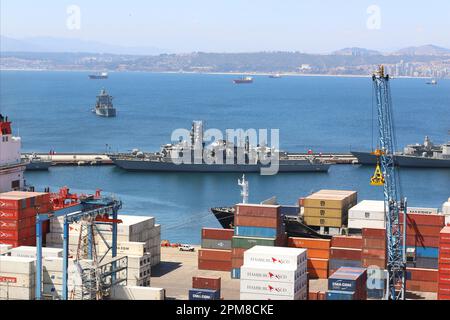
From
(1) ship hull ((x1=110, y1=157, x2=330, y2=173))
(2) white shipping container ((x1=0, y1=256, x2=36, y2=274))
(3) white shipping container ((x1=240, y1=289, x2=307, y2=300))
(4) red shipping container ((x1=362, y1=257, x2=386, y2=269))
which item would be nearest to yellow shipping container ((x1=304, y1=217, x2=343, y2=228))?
(4) red shipping container ((x1=362, y1=257, x2=386, y2=269))

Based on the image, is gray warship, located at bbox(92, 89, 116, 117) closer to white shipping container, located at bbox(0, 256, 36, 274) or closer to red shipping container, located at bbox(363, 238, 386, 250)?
red shipping container, located at bbox(363, 238, 386, 250)

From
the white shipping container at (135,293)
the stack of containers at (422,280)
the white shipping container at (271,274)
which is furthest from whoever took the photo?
the stack of containers at (422,280)

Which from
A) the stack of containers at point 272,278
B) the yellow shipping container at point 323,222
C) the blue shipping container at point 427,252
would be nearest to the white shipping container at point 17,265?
the stack of containers at point 272,278

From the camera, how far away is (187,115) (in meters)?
101

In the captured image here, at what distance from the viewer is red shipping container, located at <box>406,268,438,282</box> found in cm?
2256

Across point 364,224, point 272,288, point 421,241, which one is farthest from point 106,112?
point 272,288

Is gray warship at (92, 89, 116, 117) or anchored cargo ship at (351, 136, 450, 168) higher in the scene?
gray warship at (92, 89, 116, 117)

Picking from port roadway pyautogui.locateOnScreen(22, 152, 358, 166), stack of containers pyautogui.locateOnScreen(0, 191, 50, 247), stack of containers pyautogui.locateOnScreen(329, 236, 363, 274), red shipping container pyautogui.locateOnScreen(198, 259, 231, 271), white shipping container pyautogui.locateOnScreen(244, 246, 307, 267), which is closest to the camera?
white shipping container pyautogui.locateOnScreen(244, 246, 307, 267)

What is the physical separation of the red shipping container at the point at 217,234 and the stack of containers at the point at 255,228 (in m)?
1.13

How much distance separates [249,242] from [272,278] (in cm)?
459

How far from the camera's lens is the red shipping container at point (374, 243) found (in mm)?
22547

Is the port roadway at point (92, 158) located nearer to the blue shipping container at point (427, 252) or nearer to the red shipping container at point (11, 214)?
the blue shipping container at point (427, 252)

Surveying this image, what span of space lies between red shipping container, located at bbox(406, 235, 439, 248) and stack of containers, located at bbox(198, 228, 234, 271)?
16.6 feet

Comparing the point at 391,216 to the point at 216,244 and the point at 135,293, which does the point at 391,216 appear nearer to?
the point at 216,244
